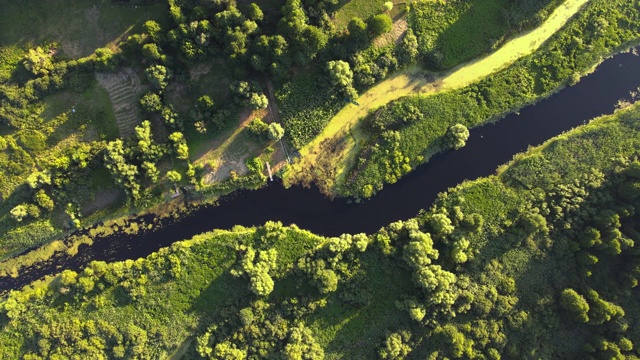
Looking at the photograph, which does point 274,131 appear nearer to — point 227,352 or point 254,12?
point 254,12

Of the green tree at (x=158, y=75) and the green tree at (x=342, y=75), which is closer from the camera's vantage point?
the green tree at (x=158, y=75)

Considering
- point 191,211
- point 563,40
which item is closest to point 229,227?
point 191,211

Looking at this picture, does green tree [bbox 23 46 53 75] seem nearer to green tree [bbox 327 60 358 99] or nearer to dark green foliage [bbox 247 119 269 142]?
dark green foliage [bbox 247 119 269 142]

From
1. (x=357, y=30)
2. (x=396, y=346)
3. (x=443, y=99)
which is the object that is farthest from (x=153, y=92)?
(x=396, y=346)

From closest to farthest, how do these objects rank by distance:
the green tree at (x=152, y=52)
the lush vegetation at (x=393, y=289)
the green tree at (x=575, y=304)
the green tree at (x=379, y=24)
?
the green tree at (x=575, y=304) → the green tree at (x=152, y=52) → the lush vegetation at (x=393, y=289) → the green tree at (x=379, y=24)

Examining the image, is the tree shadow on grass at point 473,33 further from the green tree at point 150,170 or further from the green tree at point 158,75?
the green tree at point 150,170

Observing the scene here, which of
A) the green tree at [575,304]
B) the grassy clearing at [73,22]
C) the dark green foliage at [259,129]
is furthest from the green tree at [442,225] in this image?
the grassy clearing at [73,22]

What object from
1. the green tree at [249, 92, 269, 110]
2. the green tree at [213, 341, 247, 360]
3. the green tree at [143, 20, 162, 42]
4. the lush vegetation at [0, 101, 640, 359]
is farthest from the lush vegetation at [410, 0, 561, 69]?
the green tree at [213, 341, 247, 360]
